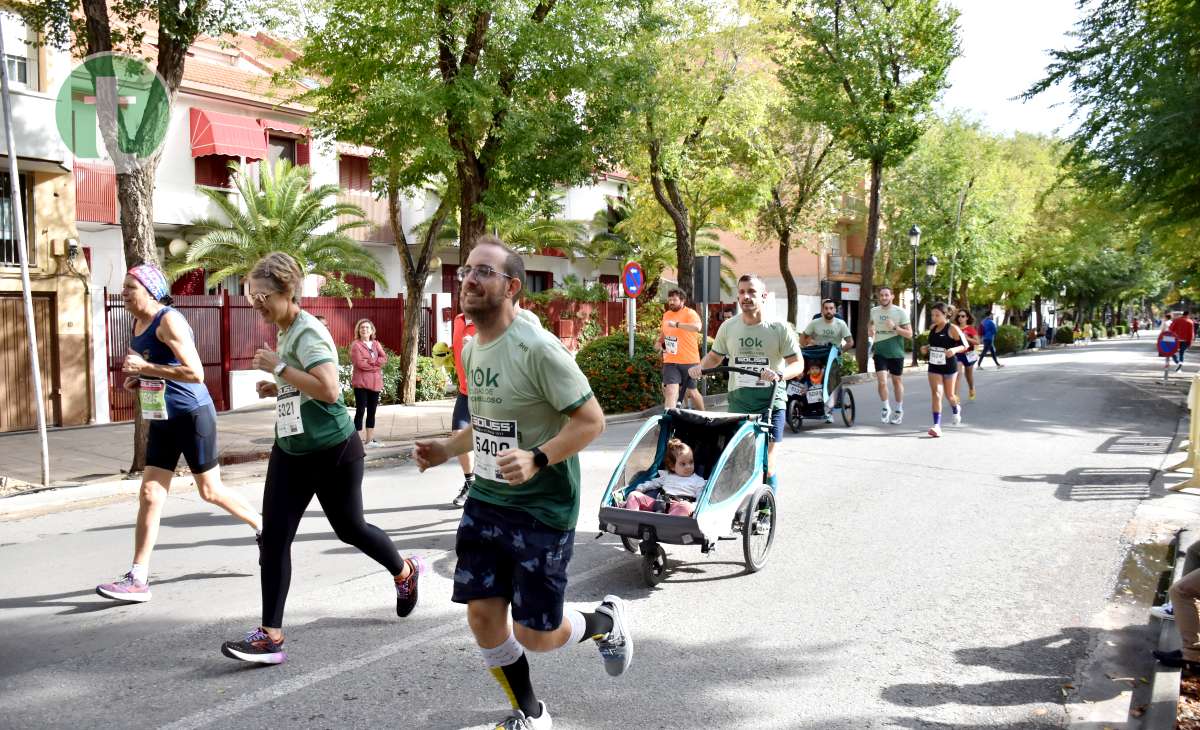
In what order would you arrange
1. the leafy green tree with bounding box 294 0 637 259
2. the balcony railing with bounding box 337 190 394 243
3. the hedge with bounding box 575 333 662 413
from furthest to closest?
1. the balcony railing with bounding box 337 190 394 243
2. the hedge with bounding box 575 333 662 413
3. the leafy green tree with bounding box 294 0 637 259

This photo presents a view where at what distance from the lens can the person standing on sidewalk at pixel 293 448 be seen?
167 inches

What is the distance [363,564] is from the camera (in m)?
6.10

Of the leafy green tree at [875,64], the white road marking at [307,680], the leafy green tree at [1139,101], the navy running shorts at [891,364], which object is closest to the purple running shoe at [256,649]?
the white road marking at [307,680]

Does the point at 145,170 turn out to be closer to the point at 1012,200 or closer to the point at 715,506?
the point at 715,506

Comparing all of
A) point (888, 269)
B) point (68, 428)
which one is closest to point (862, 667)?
point (68, 428)

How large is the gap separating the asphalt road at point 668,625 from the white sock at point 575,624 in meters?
0.41

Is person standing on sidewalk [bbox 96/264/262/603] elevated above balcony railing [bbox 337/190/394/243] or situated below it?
below

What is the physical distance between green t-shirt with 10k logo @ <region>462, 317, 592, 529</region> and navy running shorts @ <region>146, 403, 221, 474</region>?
257 centimetres

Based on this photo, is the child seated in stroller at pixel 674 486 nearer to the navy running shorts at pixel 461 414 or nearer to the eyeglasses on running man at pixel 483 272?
the navy running shorts at pixel 461 414

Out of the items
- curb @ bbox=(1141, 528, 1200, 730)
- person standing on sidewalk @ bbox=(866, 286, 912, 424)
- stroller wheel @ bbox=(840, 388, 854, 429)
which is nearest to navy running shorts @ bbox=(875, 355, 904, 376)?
person standing on sidewalk @ bbox=(866, 286, 912, 424)

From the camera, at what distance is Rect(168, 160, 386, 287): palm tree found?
22234mm

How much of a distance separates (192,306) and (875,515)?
13.6m

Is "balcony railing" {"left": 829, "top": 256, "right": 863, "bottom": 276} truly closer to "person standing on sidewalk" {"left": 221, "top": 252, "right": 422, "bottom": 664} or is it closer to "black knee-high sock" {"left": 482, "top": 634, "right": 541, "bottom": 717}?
"person standing on sidewalk" {"left": 221, "top": 252, "right": 422, "bottom": 664}

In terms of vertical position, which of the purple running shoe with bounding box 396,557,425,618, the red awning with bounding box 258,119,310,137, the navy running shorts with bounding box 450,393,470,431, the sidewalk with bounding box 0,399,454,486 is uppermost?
the red awning with bounding box 258,119,310,137
